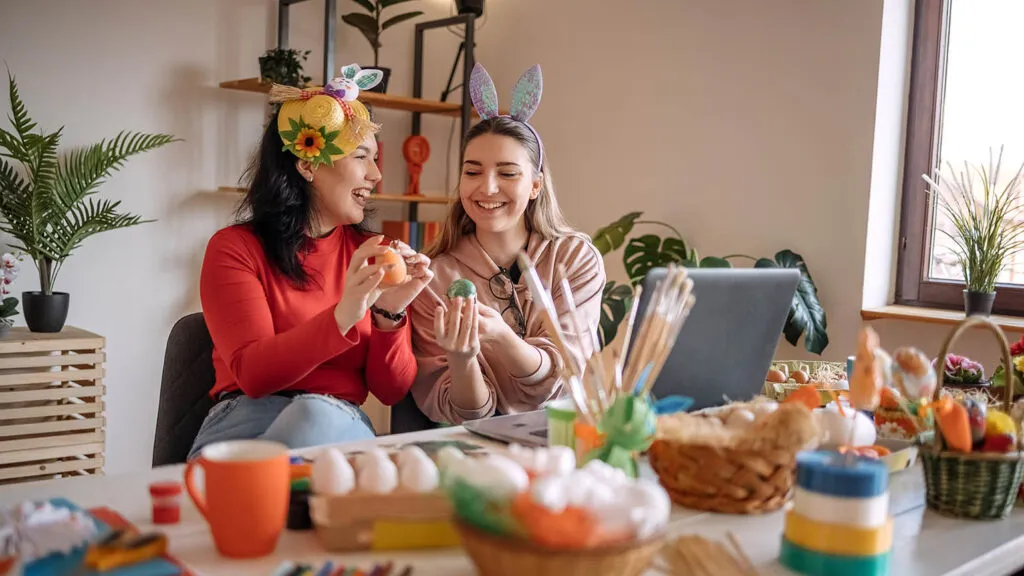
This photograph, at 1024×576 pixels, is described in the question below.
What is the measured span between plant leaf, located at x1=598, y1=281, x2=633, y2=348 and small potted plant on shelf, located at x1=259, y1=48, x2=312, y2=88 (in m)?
1.38

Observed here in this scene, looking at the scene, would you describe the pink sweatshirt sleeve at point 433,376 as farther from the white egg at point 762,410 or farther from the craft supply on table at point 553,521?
the craft supply on table at point 553,521

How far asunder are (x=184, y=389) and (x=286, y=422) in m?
0.53

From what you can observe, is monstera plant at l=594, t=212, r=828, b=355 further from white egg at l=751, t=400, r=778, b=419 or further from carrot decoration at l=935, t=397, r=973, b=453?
carrot decoration at l=935, t=397, r=973, b=453

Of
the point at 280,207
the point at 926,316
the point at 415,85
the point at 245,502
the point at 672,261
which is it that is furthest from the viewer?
the point at 415,85

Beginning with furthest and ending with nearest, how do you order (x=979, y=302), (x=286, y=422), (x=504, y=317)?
(x=979, y=302) < (x=504, y=317) < (x=286, y=422)

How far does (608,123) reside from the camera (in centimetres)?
388

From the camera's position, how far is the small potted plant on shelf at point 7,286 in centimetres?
296

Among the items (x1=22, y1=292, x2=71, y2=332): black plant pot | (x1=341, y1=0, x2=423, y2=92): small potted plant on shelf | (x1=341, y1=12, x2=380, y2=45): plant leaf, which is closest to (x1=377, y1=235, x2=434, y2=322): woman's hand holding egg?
(x1=22, y1=292, x2=71, y2=332): black plant pot

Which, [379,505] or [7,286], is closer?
[379,505]

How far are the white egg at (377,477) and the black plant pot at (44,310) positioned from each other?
244 cm

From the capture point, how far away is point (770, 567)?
96 centimetres

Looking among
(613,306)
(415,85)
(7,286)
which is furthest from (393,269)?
(415,85)

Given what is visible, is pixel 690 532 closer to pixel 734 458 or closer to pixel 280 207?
pixel 734 458

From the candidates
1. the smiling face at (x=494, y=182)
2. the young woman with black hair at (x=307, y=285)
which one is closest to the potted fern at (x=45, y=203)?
the young woman with black hair at (x=307, y=285)
